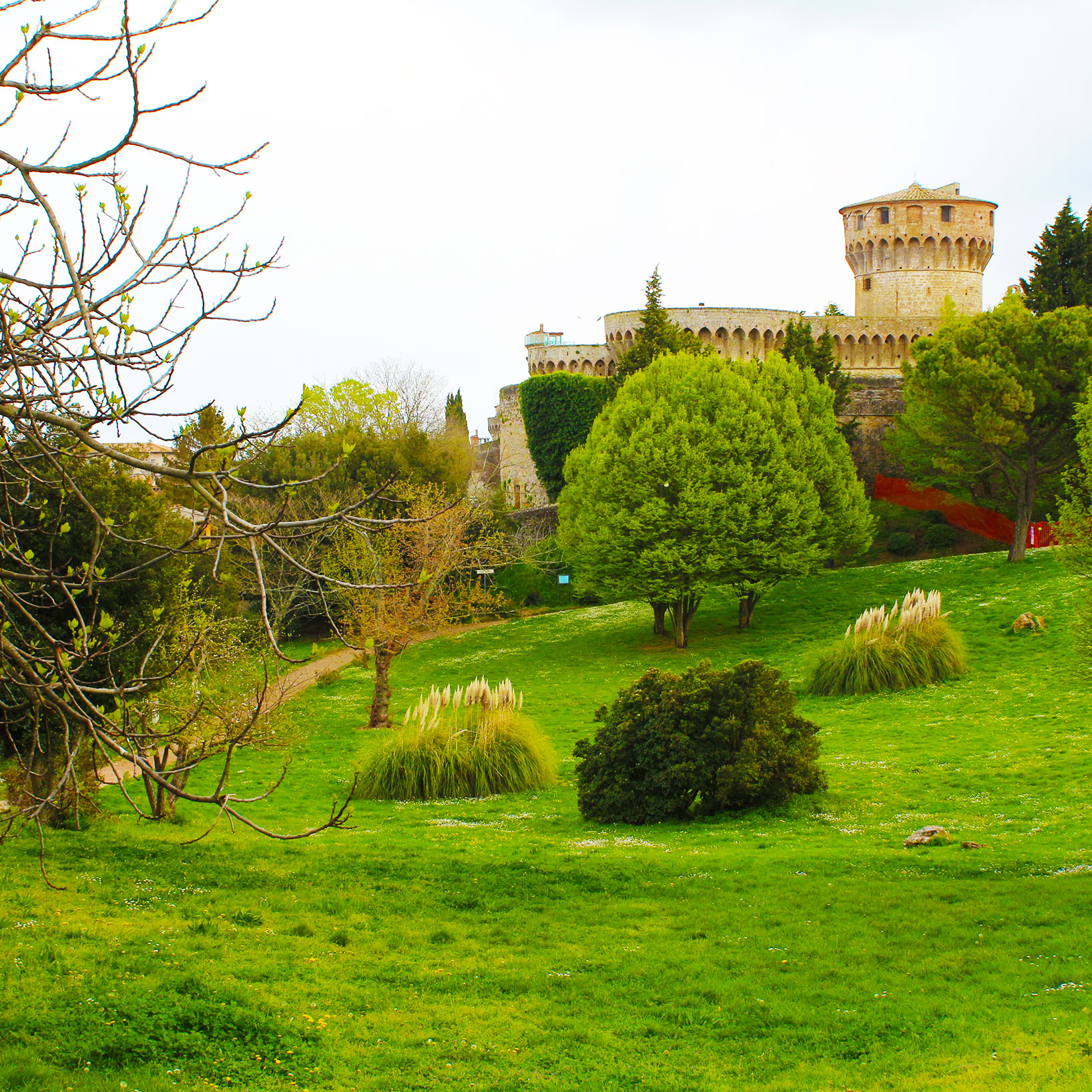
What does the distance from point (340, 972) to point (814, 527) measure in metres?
27.6

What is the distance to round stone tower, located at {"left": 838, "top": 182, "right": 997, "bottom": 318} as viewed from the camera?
211ft

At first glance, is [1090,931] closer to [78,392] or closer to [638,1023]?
[638,1023]

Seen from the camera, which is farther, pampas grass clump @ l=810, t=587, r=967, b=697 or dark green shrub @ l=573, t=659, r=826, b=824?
pampas grass clump @ l=810, t=587, r=967, b=697

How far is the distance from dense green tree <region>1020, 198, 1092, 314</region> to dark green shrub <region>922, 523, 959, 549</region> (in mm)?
8856

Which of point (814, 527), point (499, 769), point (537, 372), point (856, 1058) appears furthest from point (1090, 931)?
point (537, 372)

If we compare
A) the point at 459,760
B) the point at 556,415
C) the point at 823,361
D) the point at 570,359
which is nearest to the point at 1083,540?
the point at 459,760

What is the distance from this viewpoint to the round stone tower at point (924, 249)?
64312mm

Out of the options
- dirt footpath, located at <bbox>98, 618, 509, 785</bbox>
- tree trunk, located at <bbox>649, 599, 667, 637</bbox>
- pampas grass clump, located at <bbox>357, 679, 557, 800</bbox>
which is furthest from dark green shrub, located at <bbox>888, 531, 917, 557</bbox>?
pampas grass clump, located at <bbox>357, 679, 557, 800</bbox>

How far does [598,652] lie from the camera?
112ft

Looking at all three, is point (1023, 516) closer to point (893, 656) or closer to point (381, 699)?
point (893, 656)

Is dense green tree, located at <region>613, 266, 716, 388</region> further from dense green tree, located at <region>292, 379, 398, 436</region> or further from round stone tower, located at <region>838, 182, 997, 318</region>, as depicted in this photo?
round stone tower, located at <region>838, 182, 997, 318</region>

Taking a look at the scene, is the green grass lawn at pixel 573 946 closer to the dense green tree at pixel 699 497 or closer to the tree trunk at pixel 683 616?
the dense green tree at pixel 699 497

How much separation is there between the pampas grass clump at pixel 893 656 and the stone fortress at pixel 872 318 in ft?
91.6

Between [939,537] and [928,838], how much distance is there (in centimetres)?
3467
